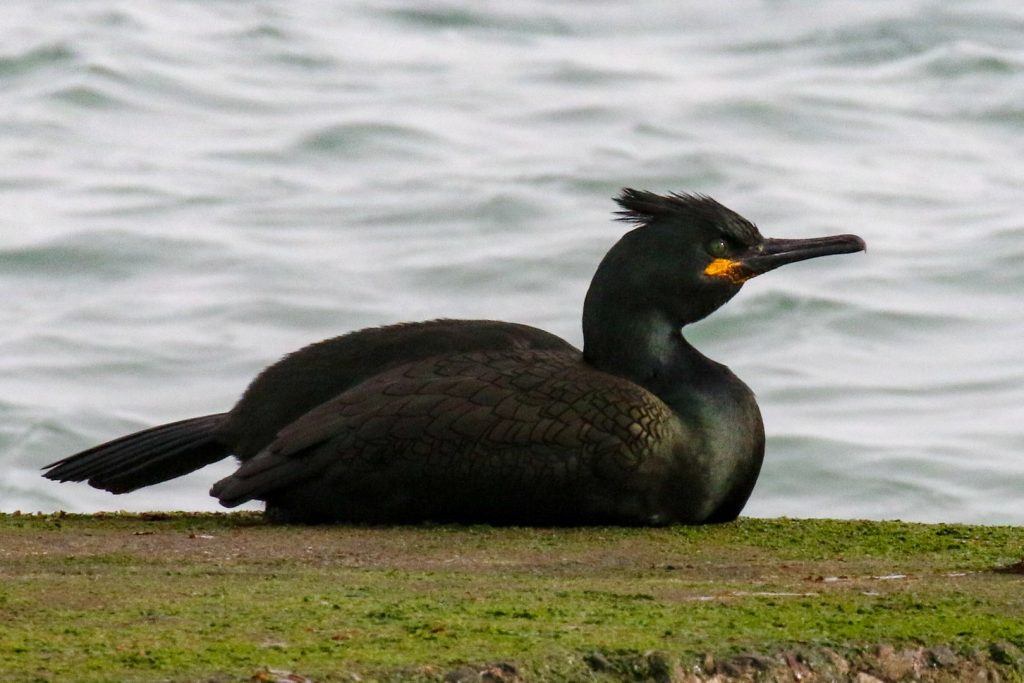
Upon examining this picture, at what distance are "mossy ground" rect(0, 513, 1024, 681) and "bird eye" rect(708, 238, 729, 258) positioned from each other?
99 cm

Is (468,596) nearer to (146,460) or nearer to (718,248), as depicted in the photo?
(718,248)

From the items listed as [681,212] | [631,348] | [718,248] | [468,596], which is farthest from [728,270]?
[468,596]

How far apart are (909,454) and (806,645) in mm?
10123

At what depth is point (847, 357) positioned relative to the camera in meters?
17.2

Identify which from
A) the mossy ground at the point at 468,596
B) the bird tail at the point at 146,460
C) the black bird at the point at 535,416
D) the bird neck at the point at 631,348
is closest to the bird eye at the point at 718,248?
the black bird at the point at 535,416

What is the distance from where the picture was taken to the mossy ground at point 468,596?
16.2ft

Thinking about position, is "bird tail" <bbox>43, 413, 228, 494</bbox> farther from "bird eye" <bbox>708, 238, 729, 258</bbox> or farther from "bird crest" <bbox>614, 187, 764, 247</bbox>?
"bird eye" <bbox>708, 238, 729, 258</bbox>

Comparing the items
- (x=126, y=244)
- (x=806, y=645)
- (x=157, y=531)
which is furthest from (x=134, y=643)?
(x=126, y=244)

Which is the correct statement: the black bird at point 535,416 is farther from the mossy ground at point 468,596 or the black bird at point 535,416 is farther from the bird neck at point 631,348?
the mossy ground at point 468,596

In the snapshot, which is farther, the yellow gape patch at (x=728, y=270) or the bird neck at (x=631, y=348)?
the yellow gape patch at (x=728, y=270)

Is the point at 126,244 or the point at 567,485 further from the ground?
the point at 126,244

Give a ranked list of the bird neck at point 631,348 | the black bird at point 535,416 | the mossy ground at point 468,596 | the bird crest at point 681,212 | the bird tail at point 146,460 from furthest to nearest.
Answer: the bird tail at point 146,460
the bird crest at point 681,212
the bird neck at point 631,348
the black bird at point 535,416
the mossy ground at point 468,596

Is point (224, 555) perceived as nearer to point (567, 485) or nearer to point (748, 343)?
point (567, 485)

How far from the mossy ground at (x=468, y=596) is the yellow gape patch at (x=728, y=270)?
3.00 ft
